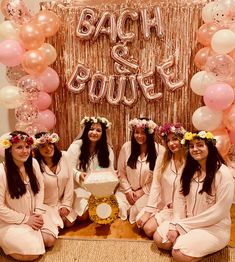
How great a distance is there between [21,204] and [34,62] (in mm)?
1363

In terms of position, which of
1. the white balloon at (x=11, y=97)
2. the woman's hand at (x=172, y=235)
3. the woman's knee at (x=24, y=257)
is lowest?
the woman's knee at (x=24, y=257)

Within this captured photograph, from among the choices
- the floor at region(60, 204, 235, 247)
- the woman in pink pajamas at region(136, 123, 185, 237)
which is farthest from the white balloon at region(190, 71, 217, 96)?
the floor at region(60, 204, 235, 247)

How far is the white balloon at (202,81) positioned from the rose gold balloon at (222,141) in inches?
16.0

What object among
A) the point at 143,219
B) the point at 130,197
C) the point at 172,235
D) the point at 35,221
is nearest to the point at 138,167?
the point at 130,197

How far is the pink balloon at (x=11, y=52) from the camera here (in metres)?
4.00

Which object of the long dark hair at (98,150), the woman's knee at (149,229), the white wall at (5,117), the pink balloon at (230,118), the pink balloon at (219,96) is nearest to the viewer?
the woman's knee at (149,229)

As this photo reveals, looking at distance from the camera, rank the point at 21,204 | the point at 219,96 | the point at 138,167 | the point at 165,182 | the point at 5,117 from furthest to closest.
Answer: the point at 5,117 < the point at 138,167 < the point at 219,96 < the point at 165,182 < the point at 21,204

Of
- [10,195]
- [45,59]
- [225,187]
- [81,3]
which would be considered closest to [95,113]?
[45,59]

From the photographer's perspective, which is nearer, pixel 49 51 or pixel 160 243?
pixel 160 243

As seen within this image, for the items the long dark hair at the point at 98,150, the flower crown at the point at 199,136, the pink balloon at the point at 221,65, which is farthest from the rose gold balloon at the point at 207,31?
the long dark hair at the point at 98,150

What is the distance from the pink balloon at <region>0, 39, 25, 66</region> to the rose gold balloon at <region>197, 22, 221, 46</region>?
66.8 inches

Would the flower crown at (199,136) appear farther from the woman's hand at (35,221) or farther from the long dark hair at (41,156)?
the woman's hand at (35,221)

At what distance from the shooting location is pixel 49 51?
165 inches

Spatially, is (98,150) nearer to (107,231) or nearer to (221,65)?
(107,231)
